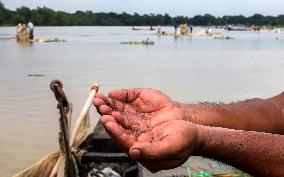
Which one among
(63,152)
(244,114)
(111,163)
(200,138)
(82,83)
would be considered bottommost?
(82,83)

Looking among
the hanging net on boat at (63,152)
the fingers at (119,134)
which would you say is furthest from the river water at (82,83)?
the fingers at (119,134)

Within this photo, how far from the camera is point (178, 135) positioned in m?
1.75

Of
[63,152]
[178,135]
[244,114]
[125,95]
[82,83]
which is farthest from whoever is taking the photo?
[82,83]

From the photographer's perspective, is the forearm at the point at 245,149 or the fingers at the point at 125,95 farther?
the fingers at the point at 125,95

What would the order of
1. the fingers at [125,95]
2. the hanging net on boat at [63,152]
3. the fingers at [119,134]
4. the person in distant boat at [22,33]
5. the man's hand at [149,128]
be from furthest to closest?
the person in distant boat at [22,33] < the hanging net on boat at [63,152] < the fingers at [125,95] < the fingers at [119,134] < the man's hand at [149,128]

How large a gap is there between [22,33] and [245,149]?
102 feet

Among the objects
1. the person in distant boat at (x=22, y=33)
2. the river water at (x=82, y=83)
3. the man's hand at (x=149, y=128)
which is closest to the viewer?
the man's hand at (x=149, y=128)

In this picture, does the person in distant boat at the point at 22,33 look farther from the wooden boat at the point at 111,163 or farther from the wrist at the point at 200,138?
the wrist at the point at 200,138

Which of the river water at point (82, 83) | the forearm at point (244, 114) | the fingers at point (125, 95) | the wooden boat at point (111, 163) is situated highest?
the fingers at point (125, 95)

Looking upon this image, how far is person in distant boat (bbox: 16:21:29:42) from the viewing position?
101ft

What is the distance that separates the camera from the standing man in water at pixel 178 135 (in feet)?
5.71

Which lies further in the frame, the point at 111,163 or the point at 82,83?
the point at 82,83

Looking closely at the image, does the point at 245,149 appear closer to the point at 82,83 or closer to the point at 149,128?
the point at 149,128

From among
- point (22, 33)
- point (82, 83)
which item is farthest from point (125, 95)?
point (22, 33)
